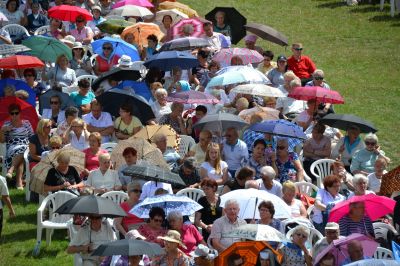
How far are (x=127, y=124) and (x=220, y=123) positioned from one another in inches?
62.6

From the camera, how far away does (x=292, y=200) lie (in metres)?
17.9

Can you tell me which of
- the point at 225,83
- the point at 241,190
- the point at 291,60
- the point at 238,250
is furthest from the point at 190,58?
the point at 238,250

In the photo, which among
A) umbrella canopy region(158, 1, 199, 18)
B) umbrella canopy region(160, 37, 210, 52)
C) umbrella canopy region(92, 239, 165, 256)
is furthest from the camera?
umbrella canopy region(158, 1, 199, 18)

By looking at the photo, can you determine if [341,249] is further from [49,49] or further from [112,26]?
[112,26]

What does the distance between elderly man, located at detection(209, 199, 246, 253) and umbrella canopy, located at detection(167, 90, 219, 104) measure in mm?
4645

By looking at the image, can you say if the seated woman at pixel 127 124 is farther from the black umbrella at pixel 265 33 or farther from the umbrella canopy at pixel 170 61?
the black umbrella at pixel 265 33

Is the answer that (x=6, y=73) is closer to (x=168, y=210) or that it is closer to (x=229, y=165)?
(x=229, y=165)

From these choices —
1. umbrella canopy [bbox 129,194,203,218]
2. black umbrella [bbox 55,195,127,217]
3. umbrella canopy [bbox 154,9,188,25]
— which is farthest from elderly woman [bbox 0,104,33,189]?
umbrella canopy [bbox 154,9,188,25]

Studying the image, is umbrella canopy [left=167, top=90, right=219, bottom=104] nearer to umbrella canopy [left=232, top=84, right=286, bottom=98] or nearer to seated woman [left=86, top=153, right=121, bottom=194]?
umbrella canopy [left=232, top=84, right=286, bottom=98]

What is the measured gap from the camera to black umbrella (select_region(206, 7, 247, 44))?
26977 millimetres

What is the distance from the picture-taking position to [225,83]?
22.0m

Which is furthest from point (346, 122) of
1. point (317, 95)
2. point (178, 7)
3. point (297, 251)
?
point (178, 7)

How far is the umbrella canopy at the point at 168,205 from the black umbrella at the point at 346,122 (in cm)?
450

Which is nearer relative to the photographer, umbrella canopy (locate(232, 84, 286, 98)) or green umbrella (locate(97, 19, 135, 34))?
umbrella canopy (locate(232, 84, 286, 98))
